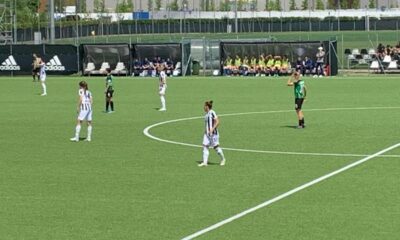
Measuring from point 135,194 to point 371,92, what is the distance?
35977 millimetres

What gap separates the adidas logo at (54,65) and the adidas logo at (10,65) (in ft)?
8.15

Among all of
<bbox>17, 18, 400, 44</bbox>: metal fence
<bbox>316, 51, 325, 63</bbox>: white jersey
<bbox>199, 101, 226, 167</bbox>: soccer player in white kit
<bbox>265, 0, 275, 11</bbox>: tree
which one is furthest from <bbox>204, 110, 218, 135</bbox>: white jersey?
<bbox>265, 0, 275, 11</bbox>: tree

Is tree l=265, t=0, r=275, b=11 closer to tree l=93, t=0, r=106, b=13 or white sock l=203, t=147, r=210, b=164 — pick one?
tree l=93, t=0, r=106, b=13

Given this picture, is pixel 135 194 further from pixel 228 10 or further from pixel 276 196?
pixel 228 10

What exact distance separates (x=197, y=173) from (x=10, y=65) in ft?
191

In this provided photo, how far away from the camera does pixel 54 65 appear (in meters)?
81.1

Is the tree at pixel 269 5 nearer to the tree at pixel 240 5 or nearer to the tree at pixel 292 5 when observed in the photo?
the tree at pixel 292 5

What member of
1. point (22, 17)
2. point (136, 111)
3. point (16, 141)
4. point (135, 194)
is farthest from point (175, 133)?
point (22, 17)

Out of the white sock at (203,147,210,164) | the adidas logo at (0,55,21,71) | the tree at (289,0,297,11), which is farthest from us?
the tree at (289,0,297,11)

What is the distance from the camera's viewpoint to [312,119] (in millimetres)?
40469

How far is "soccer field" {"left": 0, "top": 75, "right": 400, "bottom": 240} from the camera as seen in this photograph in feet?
59.8

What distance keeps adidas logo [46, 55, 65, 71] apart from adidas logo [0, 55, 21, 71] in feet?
8.15

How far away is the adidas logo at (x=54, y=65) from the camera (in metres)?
81.0

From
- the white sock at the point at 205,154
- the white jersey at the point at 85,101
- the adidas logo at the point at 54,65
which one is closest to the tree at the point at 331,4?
the adidas logo at the point at 54,65
